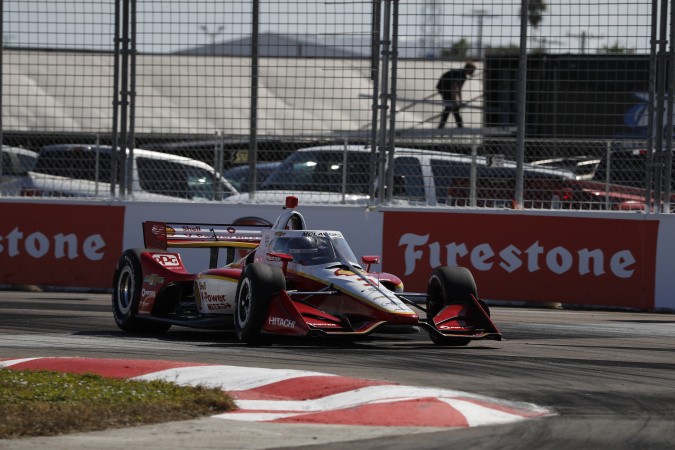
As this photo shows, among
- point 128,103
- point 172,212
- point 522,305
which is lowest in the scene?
point 522,305

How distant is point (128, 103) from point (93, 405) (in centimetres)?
880

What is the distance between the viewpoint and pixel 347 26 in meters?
12.9

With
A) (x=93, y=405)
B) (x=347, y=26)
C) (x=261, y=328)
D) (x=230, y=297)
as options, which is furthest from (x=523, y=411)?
(x=347, y=26)

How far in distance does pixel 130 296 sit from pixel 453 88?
532 centimetres

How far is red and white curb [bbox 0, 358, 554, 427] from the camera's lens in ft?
16.5

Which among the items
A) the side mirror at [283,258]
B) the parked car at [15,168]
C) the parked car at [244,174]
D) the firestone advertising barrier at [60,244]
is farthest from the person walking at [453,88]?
the parked car at [15,168]

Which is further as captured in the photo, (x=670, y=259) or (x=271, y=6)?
(x=271, y=6)

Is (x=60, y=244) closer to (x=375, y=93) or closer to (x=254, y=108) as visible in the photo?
(x=254, y=108)

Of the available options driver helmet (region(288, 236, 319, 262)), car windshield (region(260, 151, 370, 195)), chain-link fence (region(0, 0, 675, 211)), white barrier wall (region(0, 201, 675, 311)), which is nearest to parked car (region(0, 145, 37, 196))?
chain-link fence (region(0, 0, 675, 211))

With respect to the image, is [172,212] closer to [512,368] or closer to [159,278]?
[159,278]

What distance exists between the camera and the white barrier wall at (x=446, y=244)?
11.8 m

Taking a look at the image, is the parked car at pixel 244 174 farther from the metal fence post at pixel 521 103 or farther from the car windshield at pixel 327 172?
the metal fence post at pixel 521 103

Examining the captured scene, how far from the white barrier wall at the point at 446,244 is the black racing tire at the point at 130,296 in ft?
12.3

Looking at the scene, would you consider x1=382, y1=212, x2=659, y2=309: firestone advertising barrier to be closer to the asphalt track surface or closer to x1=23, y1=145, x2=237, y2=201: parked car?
the asphalt track surface
